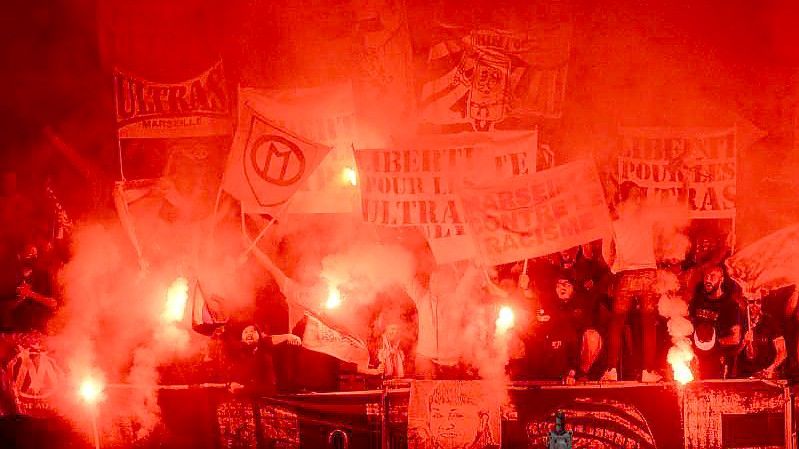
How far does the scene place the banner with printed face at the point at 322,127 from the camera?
246 inches

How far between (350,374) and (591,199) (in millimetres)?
2758

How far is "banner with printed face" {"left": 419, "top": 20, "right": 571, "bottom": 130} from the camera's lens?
6.09 m

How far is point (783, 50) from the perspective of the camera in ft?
20.3

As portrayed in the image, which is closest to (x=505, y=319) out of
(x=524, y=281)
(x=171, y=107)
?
(x=524, y=281)

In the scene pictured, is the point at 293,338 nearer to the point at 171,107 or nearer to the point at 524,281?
the point at 524,281

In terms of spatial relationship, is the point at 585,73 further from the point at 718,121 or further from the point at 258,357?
the point at 258,357

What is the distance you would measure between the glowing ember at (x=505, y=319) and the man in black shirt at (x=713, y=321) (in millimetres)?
1651

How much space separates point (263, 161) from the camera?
20.6 feet

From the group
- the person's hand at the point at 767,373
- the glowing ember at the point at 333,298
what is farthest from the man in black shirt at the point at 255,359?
the person's hand at the point at 767,373

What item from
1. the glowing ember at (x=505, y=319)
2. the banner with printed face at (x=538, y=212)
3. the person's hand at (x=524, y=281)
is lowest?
the glowing ember at (x=505, y=319)

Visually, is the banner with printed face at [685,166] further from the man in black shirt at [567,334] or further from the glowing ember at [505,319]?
the glowing ember at [505,319]

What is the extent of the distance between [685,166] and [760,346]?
1.82m

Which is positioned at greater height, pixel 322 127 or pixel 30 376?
pixel 322 127

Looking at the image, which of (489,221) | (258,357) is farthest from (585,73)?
(258,357)
